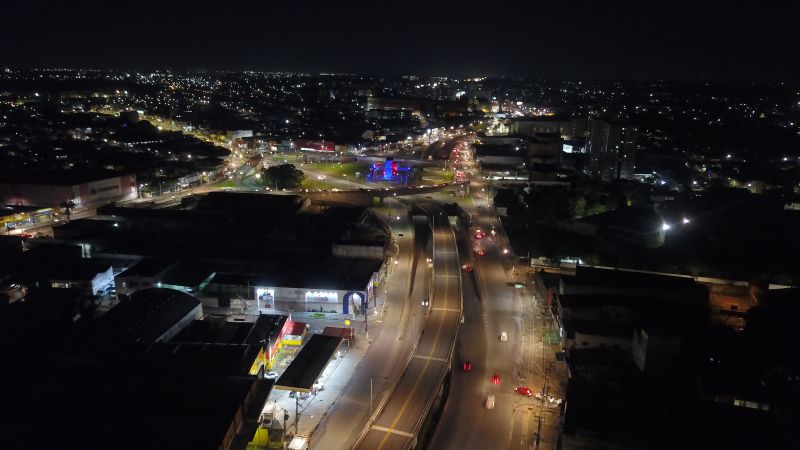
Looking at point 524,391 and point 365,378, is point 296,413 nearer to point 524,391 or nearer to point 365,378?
point 365,378

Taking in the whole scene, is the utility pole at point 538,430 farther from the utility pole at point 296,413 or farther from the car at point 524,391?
the utility pole at point 296,413

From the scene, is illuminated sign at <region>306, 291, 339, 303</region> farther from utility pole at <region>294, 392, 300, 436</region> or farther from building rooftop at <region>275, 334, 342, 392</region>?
utility pole at <region>294, 392, 300, 436</region>

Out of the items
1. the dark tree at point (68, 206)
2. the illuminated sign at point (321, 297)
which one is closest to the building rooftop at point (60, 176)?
the dark tree at point (68, 206)

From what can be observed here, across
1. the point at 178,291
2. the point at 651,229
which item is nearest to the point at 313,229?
the point at 178,291

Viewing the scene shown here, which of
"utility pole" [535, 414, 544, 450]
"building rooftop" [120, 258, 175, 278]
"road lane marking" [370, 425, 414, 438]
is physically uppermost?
"building rooftop" [120, 258, 175, 278]

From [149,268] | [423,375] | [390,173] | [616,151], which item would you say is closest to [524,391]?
[423,375]

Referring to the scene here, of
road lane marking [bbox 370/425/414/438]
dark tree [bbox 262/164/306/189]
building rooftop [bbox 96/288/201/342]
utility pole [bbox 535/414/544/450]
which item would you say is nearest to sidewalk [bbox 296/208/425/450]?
road lane marking [bbox 370/425/414/438]
